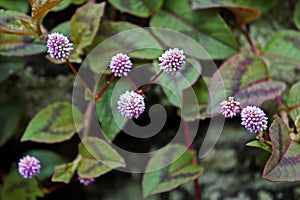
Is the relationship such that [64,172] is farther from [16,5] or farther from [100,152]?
[16,5]

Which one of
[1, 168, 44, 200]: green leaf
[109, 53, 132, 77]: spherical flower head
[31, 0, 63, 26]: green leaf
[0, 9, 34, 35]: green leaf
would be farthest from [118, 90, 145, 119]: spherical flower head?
[1, 168, 44, 200]: green leaf

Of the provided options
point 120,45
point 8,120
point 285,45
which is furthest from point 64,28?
point 285,45

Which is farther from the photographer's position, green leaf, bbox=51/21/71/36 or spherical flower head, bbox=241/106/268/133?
green leaf, bbox=51/21/71/36

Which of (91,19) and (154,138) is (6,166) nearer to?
(154,138)

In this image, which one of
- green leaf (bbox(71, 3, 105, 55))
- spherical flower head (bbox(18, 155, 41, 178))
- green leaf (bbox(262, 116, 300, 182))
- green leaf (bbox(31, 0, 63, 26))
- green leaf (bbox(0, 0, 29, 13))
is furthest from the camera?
green leaf (bbox(0, 0, 29, 13))

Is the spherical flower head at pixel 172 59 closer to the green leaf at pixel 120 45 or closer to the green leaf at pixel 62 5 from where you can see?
the green leaf at pixel 120 45

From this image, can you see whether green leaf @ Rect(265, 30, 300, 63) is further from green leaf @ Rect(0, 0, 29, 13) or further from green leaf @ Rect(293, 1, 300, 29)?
green leaf @ Rect(0, 0, 29, 13)
